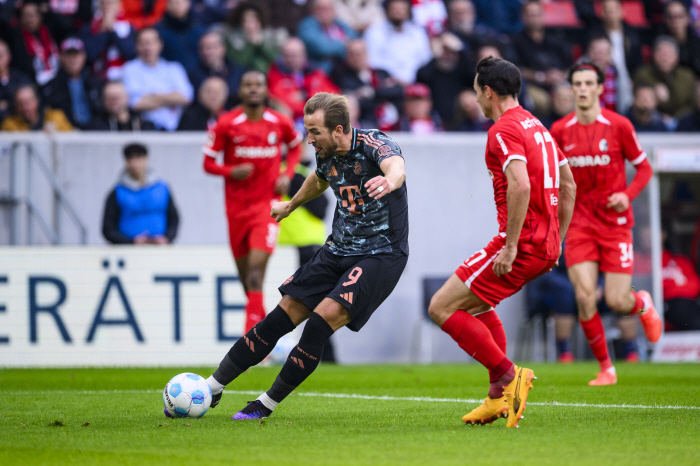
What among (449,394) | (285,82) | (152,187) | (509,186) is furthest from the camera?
(285,82)

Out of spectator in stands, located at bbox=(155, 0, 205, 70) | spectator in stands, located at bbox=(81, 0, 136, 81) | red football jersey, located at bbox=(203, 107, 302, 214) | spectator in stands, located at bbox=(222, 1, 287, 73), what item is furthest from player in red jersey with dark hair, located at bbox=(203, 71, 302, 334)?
spectator in stands, located at bbox=(155, 0, 205, 70)

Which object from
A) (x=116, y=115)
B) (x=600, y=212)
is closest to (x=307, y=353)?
(x=600, y=212)

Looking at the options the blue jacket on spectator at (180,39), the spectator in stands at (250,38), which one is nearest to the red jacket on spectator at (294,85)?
the spectator in stands at (250,38)

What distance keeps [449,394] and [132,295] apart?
4636 millimetres

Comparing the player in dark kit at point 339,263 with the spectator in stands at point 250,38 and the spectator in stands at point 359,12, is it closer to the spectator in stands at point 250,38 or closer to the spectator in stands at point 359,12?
the spectator in stands at point 250,38

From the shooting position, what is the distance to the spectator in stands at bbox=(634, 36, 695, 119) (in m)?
14.5

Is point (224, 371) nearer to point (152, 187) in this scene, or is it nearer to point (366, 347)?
point (152, 187)

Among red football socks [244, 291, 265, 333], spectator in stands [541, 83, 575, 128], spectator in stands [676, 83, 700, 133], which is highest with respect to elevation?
spectator in stands [541, 83, 575, 128]

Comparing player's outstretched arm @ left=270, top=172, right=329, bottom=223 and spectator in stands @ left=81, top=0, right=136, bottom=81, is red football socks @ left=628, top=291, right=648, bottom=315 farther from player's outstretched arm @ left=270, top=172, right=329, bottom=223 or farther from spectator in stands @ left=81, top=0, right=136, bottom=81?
spectator in stands @ left=81, top=0, right=136, bottom=81

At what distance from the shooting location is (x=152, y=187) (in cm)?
1114

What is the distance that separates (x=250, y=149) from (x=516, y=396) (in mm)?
5454

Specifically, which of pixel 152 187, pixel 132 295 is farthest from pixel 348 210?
pixel 152 187

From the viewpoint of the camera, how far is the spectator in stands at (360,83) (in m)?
13.5

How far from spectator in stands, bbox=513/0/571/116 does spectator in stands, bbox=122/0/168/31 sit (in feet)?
18.3
